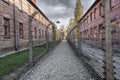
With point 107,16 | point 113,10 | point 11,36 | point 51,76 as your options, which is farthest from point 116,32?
point 107,16

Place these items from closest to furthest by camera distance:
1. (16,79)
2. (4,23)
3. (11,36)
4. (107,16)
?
(107,16) < (16,79) < (4,23) < (11,36)

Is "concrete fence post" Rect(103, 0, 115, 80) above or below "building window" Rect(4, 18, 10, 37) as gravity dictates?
below

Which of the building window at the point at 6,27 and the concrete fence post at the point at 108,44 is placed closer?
the concrete fence post at the point at 108,44

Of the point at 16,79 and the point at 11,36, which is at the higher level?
the point at 11,36

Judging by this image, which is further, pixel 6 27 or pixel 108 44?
pixel 6 27

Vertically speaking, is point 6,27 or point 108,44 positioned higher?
point 6,27

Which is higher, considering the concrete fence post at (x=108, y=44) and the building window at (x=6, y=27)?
the building window at (x=6, y=27)

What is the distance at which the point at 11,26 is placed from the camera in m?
13.0

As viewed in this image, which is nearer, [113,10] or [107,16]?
[107,16]

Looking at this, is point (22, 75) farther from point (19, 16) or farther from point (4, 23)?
point (19, 16)

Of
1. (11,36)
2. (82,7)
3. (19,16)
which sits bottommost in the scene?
(11,36)

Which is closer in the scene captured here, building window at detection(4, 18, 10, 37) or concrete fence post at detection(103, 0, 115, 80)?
concrete fence post at detection(103, 0, 115, 80)

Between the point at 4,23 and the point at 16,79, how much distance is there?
26.4ft

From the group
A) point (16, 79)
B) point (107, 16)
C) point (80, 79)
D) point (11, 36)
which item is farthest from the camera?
point (11, 36)
